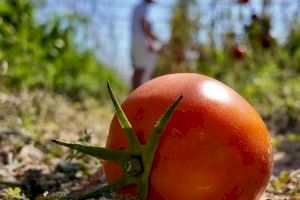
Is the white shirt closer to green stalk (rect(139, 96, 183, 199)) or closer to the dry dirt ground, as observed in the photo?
the dry dirt ground

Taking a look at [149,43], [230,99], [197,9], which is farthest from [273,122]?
[197,9]

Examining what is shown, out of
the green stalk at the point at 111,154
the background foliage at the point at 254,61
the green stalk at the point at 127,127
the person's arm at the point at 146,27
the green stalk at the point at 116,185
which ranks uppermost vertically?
the green stalk at the point at 127,127

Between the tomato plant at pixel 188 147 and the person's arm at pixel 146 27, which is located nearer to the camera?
the tomato plant at pixel 188 147

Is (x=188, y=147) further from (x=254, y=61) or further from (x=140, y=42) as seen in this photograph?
(x=254, y=61)

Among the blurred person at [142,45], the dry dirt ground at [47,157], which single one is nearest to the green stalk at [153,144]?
the dry dirt ground at [47,157]

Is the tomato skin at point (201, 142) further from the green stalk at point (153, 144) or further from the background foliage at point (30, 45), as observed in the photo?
the background foliage at point (30, 45)

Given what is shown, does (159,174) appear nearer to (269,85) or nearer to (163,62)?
(269,85)

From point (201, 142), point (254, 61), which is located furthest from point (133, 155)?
point (254, 61)

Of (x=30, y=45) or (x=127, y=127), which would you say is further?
(x=30, y=45)
